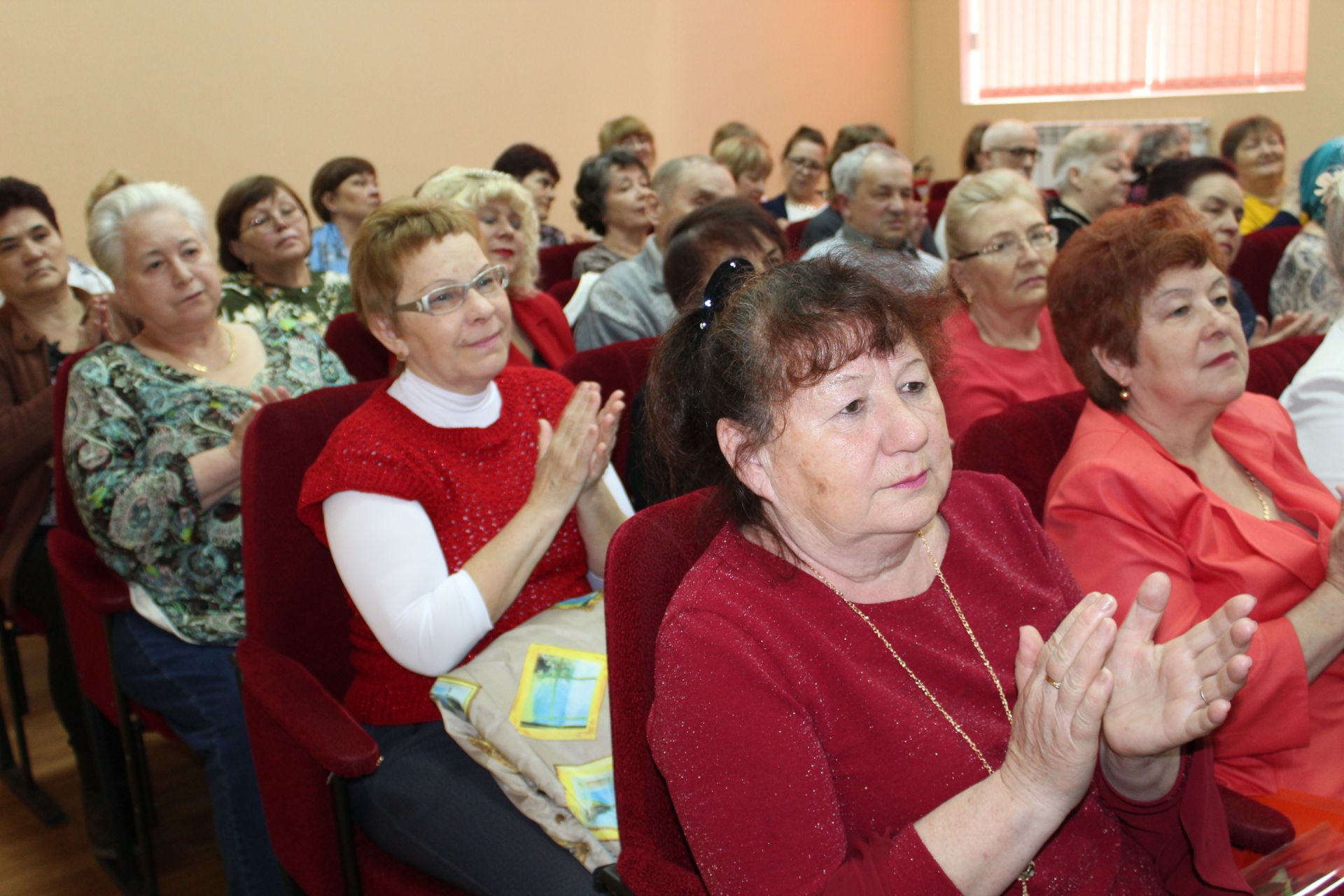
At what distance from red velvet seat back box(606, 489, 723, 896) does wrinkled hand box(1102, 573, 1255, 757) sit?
0.46 m

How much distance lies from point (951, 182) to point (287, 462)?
22.7 ft

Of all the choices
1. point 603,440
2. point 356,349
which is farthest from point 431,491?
point 356,349

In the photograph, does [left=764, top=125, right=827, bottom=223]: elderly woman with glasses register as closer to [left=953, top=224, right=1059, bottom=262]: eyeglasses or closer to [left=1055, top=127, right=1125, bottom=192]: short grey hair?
[left=1055, top=127, right=1125, bottom=192]: short grey hair

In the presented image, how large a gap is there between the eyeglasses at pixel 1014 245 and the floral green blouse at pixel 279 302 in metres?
1.81

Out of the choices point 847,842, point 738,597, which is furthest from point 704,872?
point 738,597

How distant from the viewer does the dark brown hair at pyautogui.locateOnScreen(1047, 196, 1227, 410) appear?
1.72 metres

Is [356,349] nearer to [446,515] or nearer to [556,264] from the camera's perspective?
[446,515]

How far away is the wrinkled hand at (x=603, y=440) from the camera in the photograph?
176 centimetres

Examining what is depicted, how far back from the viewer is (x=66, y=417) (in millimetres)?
2143

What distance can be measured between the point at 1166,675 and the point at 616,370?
1.27m

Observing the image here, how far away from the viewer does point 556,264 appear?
4551 millimetres

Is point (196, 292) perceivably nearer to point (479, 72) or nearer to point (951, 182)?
point (479, 72)

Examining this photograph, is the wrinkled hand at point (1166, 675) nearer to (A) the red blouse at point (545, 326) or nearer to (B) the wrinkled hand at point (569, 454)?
(B) the wrinkled hand at point (569, 454)

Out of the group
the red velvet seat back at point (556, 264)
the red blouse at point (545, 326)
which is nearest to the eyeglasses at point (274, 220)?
the red blouse at point (545, 326)
